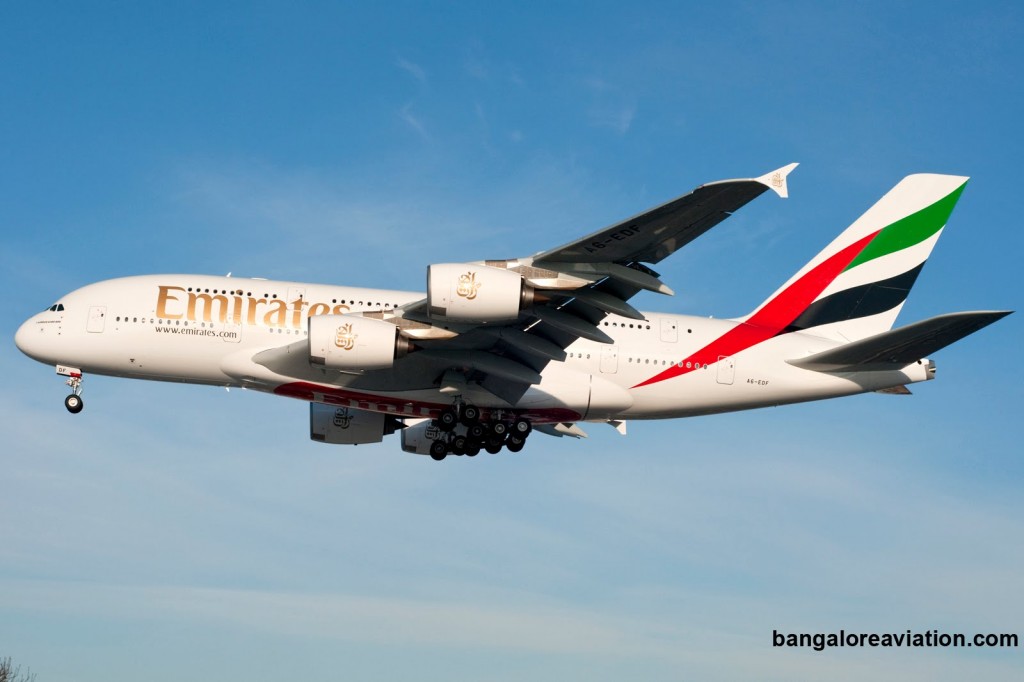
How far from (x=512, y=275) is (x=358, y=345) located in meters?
4.43

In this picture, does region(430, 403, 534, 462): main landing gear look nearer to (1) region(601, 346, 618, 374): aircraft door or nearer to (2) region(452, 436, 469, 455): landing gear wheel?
(2) region(452, 436, 469, 455): landing gear wheel

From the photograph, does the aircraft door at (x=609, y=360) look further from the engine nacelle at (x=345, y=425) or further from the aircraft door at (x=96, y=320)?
the aircraft door at (x=96, y=320)

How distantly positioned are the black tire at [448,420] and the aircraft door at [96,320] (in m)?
9.34

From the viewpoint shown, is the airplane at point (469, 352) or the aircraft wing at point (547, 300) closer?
the aircraft wing at point (547, 300)

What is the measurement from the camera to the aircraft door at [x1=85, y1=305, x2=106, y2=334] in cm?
3019

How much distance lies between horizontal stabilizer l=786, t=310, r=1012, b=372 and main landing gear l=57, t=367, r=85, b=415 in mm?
19830

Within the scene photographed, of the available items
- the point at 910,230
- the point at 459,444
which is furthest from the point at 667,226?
the point at 910,230

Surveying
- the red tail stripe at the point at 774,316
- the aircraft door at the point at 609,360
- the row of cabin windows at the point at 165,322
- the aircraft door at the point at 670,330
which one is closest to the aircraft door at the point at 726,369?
the red tail stripe at the point at 774,316

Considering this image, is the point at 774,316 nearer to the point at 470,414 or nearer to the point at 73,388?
the point at 470,414

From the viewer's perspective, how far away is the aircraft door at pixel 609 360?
30.9 m

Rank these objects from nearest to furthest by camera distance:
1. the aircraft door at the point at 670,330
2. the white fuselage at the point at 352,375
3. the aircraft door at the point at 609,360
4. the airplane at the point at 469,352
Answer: the airplane at the point at 469,352 < the white fuselage at the point at 352,375 < the aircraft door at the point at 609,360 < the aircraft door at the point at 670,330

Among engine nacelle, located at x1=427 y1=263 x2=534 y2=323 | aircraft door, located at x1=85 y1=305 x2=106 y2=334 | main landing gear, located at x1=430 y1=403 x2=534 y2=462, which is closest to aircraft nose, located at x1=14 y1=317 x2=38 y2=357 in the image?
aircraft door, located at x1=85 y1=305 x2=106 y2=334

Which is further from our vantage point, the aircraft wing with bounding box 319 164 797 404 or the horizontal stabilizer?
the horizontal stabilizer

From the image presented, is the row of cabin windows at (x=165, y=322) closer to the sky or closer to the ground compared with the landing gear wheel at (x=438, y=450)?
closer to the sky
